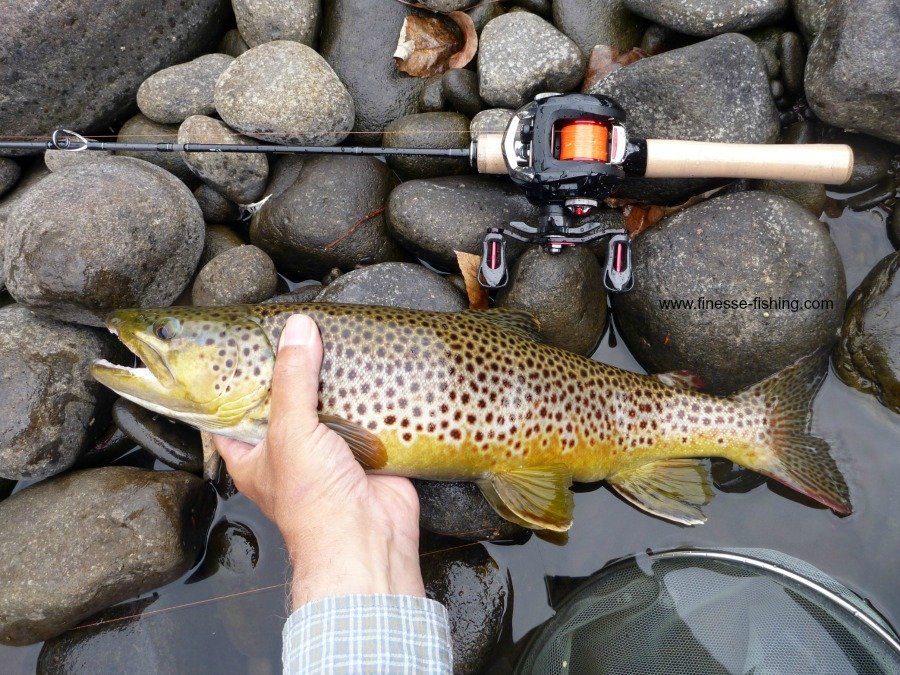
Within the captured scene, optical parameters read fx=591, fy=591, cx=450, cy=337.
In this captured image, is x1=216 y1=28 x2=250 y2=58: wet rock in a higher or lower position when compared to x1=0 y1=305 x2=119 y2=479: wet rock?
higher

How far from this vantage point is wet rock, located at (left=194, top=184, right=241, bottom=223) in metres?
3.65

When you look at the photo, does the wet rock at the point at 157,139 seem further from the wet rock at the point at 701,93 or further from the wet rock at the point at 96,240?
the wet rock at the point at 701,93

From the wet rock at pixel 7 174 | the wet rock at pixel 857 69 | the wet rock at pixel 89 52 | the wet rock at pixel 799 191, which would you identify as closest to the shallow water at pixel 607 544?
the wet rock at pixel 799 191

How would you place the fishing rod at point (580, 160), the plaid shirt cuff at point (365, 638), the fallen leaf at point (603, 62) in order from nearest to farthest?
the plaid shirt cuff at point (365, 638), the fishing rod at point (580, 160), the fallen leaf at point (603, 62)

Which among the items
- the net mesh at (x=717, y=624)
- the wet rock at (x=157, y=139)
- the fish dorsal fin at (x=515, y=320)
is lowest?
the net mesh at (x=717, y=624)

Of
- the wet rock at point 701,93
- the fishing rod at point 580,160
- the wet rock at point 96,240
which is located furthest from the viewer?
the wet rock at point 701,93

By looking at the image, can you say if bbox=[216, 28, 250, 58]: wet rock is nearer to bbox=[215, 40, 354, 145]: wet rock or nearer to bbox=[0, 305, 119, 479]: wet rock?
bbox=[215, 40, 354, 145]: wet rock

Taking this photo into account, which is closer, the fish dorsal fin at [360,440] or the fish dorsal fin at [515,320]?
the fish dorsal fin at [360,440]

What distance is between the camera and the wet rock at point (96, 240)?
2.99 metres

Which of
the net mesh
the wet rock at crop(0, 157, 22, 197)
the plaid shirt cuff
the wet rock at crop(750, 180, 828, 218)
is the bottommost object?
the net mesh

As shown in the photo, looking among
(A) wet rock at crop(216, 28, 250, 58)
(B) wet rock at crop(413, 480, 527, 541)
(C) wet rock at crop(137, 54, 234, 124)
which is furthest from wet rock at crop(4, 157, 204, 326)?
(B) wet rock at crop(413, 480, 527, 541)

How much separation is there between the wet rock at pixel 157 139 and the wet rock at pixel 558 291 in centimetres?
213

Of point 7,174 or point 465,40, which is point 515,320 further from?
point 7,174

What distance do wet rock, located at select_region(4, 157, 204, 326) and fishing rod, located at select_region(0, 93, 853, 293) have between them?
0.22 m
